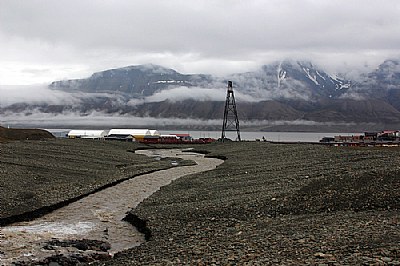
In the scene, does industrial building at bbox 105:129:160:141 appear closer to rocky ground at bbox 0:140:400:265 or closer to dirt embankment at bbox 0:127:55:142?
dirt embankment at bbox 0:127:55:142

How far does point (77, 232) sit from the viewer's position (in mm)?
25391

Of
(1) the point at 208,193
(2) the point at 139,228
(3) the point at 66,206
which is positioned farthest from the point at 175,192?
(2) the point at 139,228

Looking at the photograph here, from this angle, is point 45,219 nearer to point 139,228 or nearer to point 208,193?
point 139,228

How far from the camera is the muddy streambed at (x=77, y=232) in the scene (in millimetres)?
21498

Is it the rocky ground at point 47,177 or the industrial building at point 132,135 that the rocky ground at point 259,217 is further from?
the industrial building at point 132,135

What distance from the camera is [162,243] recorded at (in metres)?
21.7

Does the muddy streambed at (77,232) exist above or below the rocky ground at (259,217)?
below

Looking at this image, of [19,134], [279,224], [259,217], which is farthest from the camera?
[19,134]

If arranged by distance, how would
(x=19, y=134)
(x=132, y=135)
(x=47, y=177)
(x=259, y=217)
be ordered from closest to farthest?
(x=259, y=217) → (x=47, y=177) → (x=19, y=134) → (x=132, y=135)

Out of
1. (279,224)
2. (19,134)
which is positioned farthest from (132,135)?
(279,224)

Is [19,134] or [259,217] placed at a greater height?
[19,134]

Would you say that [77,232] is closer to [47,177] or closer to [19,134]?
[47,177]

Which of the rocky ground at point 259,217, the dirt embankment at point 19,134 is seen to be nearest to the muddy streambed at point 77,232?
the rocky ground at point 259,217

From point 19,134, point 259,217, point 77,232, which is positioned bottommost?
point 77,232
